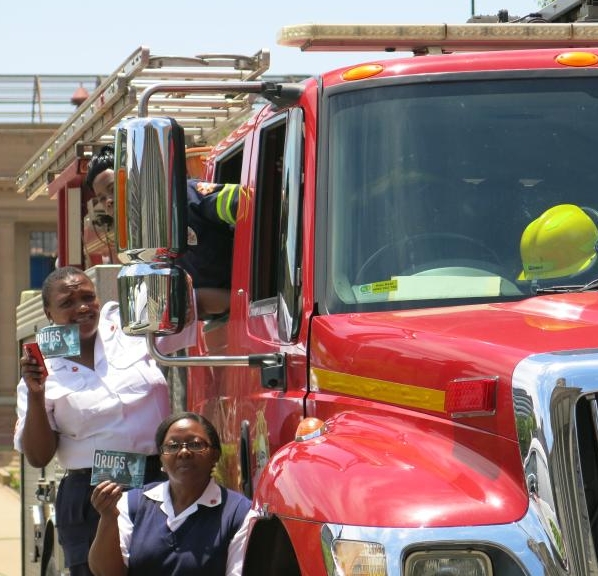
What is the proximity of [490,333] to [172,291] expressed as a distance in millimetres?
1157

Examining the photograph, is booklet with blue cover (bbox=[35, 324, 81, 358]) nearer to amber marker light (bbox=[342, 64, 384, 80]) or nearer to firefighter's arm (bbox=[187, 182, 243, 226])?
firefighter's arm (bbox=[187, 182, 243, 226])

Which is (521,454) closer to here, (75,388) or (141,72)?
(75,388)

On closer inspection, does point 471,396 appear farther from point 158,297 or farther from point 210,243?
point 210,243

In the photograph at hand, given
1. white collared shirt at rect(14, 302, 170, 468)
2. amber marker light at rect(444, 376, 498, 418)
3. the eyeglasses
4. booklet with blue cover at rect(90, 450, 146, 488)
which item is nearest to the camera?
amber marker light at rect(444, 376, 498, 418)

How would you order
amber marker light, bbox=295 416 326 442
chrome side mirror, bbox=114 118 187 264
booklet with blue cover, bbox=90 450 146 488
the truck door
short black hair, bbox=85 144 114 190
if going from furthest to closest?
short black hair, bbox=85 144 114 190
booklet with blue cover, bbox=90 450 146 488
the truck door
chrome side mirror, bbox=114 118 187 264
amber marker light, bbox=295 416 326 442

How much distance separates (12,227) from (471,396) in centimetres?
2912

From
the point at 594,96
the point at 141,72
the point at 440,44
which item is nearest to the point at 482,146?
the point at 594,96

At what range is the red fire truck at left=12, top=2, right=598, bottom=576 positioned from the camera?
10.8ft

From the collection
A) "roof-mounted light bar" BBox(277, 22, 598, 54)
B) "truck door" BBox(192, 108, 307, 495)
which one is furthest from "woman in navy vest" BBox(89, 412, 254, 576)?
"roof-mounted light bar" BBox(277, 22, 598, 54)

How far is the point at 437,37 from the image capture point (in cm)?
566

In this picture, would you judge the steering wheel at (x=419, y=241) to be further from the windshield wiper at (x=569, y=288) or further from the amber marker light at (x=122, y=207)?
the amber marker light at (x=122, y=207)

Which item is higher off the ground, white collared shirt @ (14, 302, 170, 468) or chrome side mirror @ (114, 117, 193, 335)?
chrome side mirror @ (114, 117, 193, 335)

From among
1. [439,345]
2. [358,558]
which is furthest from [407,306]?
[358,558]

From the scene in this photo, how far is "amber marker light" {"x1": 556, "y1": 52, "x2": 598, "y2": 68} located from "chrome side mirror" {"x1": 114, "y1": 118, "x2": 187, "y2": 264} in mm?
1255
